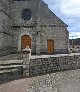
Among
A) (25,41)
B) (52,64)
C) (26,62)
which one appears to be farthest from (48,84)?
(25,41)

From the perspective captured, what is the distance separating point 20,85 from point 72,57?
5403mm

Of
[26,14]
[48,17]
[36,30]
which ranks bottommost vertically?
[36,30]

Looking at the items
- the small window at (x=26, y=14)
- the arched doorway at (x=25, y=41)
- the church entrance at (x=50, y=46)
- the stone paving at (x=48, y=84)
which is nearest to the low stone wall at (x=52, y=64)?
the stone paving at (x=48, y=84)

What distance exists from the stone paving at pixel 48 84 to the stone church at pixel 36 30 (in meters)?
11.8

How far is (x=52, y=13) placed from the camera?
27594 mm

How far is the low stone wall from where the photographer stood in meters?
15.3

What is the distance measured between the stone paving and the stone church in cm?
1178


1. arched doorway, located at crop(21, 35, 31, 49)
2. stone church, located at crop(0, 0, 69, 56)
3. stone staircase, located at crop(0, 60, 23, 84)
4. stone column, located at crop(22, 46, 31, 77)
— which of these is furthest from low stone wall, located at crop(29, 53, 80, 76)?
arched doorway, located at crop(21, 35, 31, 49)

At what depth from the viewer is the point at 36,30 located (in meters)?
27.0

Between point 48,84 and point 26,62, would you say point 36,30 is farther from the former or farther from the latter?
point 48,84

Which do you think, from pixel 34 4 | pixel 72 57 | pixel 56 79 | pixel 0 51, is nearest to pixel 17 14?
pixel 34 4

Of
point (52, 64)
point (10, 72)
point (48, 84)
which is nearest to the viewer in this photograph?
point (48, 84)

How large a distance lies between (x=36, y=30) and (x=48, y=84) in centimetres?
1391

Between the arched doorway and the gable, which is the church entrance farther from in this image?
the arched doorway
